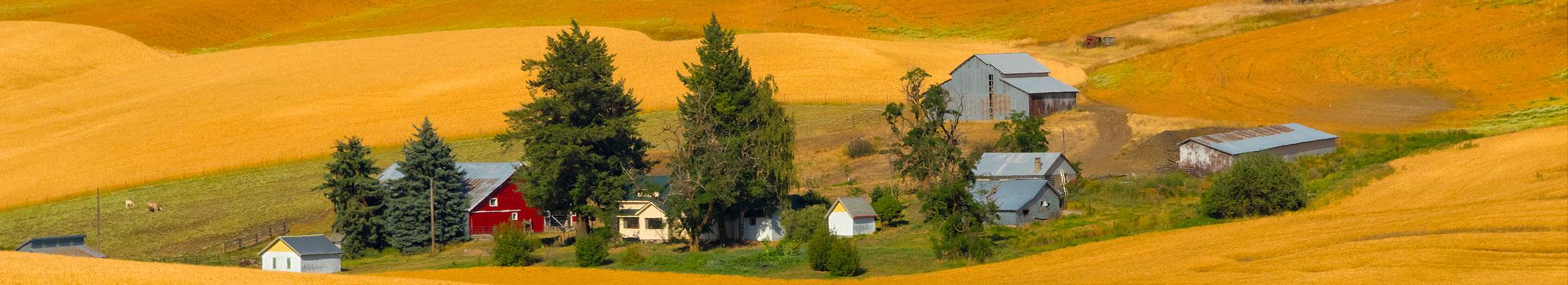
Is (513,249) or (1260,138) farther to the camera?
(1260,138)

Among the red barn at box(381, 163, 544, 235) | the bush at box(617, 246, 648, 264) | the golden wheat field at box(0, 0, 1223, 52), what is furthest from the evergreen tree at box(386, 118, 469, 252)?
the golden wheat field at box(0, 0, 1223, 52)

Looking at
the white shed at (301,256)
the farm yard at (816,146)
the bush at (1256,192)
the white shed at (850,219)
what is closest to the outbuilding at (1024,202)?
the farm yard at (816,146)

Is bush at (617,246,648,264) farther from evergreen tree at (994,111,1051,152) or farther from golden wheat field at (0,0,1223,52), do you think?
golden wheat field at (0,0,1223,52)

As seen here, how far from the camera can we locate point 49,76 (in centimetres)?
14088

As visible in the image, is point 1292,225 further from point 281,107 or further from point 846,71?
point 281,107

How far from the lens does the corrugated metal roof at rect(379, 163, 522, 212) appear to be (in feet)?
311

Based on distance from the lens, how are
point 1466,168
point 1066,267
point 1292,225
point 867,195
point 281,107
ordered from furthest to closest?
point 281,107 < point 867,195 < point 1466,168 < point 1292,225 < point 1066,267

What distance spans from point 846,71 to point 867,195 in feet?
117

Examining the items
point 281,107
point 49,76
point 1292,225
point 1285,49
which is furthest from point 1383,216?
point 49,76

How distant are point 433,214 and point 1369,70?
6360 cm

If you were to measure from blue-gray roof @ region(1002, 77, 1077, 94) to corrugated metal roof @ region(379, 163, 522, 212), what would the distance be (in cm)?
3192

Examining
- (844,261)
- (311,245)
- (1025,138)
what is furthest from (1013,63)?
(311,245)

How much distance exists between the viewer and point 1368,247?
65.6m

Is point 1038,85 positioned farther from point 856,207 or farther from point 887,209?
point 856,207
